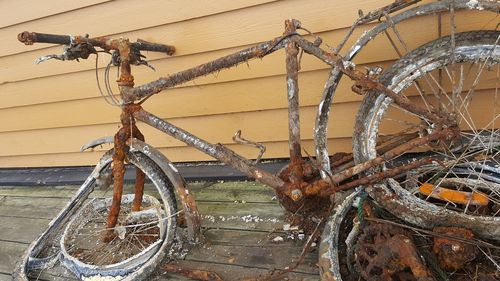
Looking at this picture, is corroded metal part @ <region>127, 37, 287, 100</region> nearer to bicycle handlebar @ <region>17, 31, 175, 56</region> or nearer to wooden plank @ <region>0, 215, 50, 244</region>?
bicycle handlebar @ <region>17, 31, 175, 56</region>

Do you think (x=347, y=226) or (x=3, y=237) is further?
(x=3, y=237)

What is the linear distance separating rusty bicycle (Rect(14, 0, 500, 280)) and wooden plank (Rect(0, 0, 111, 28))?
0.91 m

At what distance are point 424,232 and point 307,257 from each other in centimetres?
58

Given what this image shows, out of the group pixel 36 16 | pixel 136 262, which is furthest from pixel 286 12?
pixel 36 16

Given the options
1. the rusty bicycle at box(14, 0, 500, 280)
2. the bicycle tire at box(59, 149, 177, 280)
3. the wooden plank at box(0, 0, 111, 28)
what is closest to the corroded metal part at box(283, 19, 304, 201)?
the rusty bicycle at box(14, 0, 500, 280)

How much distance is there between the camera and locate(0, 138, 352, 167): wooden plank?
2.65 m

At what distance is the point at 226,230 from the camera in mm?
2447

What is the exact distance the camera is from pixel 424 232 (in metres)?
1.73

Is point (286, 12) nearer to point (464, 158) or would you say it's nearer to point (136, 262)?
point (464, 158)

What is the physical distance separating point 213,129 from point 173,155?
452 mm

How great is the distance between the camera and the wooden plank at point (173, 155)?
8.68 ft

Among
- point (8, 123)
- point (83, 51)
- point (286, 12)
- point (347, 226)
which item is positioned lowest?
point (347, 226)

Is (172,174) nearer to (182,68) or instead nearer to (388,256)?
(182,68)

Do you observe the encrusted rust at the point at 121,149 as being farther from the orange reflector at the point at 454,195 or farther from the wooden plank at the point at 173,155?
the orange reflector at the point at 454,195
